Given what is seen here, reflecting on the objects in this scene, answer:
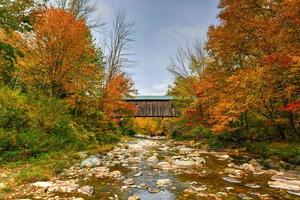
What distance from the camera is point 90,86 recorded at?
1452 centimetres

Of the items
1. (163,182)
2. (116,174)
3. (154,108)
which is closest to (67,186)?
(116,174)

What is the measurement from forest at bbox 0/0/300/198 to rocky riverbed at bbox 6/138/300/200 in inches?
33.9

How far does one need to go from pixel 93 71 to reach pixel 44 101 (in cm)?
321

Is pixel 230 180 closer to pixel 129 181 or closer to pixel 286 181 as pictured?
pixel 286 181

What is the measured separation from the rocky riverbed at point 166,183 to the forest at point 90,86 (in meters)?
0.86

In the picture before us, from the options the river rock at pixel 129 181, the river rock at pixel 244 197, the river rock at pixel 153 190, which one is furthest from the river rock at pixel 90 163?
the river rock at pixel 244 197

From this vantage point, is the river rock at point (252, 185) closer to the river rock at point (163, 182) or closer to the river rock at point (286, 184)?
the river rock at point (286, 184)

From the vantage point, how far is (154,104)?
3478cm

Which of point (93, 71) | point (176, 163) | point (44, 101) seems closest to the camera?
point (176, 163)

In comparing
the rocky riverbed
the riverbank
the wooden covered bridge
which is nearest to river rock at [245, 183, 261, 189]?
the rocky riverbed

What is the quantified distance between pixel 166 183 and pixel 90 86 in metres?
8.52

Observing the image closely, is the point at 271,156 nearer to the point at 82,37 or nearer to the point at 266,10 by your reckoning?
the point at 266,10

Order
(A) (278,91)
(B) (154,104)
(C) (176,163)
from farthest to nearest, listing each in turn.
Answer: (B) (154,104) < (A) (278,91) < (C) (176,163)

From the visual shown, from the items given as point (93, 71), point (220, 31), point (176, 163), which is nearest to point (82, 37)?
point (93, 71)
